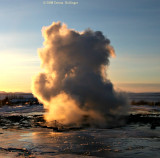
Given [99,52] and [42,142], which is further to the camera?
[99,52]

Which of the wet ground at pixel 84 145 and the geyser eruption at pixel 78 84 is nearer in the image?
the wet ground at pixel 84 145

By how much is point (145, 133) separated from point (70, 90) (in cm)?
1519

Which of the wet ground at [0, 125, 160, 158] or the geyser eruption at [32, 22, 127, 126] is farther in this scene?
the geyser eruption at [32, 22, 127, 126]

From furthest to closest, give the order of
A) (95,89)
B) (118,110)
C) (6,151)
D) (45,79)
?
(45,79), (118,110), (95,89), (6,151)

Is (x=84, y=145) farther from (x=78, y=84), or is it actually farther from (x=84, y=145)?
(x=78, y=84)

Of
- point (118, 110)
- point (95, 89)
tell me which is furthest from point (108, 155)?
point (118, 110)

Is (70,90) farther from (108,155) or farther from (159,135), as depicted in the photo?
(108,155)

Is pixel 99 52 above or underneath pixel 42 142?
above

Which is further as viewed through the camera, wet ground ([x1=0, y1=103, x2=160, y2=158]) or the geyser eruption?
the geyser eruption

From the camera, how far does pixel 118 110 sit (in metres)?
35.8

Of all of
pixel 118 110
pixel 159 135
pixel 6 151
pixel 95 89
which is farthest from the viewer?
pixel 118 110

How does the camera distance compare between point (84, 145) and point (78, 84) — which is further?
point (78, 84)

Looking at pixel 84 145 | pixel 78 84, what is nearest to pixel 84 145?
pixel 84 145

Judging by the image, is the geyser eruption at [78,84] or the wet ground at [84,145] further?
the geyser eruption at [78,84]
